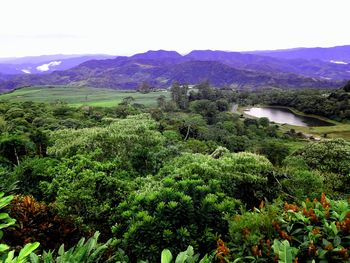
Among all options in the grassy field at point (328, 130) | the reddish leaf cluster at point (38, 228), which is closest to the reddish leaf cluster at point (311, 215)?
the reddish leaf cluster at point (38, 228)

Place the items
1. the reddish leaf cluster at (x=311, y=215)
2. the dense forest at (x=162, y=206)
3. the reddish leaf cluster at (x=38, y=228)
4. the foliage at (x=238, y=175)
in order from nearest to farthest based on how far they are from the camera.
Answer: the dense forest at (x=162, y=206) < the reddish leaf cluster at (x=311, y=215) < the reddish leaf cluster at (x=38, y=228) < the foliage at (x=238, y=175)

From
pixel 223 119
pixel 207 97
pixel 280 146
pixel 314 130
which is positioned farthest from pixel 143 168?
pixel 207 97

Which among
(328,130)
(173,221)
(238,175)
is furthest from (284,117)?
(173,221)

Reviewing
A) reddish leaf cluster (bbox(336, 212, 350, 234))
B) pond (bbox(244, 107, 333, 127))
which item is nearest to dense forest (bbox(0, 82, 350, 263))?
reddish leaf cluster (bbox(336, 212, 350, 234))

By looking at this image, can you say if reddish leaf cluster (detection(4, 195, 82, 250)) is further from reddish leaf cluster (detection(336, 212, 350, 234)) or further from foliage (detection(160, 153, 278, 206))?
reddish leaf cluster (detection(336, 212, 350, 234))

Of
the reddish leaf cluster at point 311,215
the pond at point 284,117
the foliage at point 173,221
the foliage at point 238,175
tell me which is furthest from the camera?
the pond at point 284,117

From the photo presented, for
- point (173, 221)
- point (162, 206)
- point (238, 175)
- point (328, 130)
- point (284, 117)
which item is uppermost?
point (162, 206)

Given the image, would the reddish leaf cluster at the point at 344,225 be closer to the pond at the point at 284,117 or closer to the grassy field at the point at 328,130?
the grassy field at the point at 328,130

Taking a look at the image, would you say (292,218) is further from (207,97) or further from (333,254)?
(207,97)

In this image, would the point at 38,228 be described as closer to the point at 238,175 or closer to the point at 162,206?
the point at 162,206
